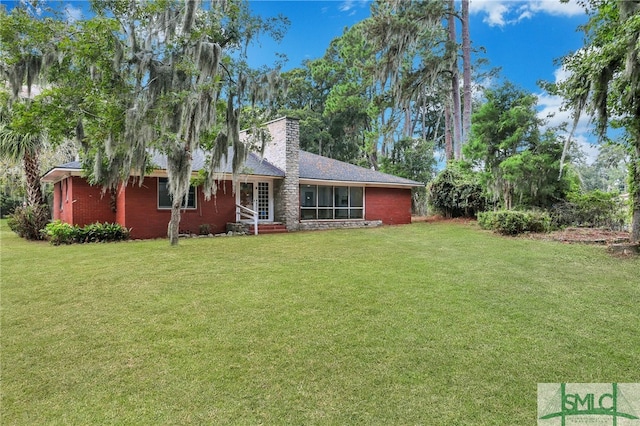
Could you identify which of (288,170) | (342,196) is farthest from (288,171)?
(342,196)

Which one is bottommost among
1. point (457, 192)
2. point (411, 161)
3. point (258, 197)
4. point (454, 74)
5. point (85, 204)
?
point (85, 204)

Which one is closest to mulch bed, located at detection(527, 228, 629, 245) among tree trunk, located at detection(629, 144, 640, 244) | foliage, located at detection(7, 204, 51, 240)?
tree trunk, located at detection(629, 144, 640, 244)

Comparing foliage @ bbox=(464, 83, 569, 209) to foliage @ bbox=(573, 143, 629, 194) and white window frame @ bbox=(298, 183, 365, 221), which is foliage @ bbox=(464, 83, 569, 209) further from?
foliage @ bbox=(573, 143, 629, 194)

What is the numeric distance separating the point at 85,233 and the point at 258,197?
617 cm

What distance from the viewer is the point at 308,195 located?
15492mm

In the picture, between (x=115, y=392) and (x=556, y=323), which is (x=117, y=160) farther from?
(x=556, y=323)

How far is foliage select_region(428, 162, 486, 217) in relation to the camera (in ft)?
55.1

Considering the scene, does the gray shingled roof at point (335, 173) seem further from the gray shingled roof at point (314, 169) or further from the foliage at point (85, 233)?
the foliage at point (85, 233)

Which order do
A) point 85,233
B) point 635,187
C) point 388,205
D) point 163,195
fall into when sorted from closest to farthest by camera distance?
point 635,187 < point 85,233 < point 163,195 < point 388,205

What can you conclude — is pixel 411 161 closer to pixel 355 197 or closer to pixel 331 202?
pixel 355 197

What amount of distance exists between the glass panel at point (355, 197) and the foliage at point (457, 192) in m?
4.33

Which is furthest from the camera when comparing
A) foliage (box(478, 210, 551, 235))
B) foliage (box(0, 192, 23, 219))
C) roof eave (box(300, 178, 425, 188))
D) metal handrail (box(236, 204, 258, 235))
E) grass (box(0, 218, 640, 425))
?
foliage (box(0, 192, 23, 219))

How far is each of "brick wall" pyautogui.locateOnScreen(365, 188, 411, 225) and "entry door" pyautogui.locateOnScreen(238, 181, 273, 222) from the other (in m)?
Result: 4.91

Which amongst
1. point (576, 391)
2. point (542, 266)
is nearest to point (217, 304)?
point (576, 391)
